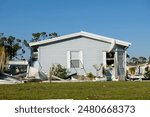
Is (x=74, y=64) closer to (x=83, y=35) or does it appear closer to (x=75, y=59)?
(x=75, y=59)

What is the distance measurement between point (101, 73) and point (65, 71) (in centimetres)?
212

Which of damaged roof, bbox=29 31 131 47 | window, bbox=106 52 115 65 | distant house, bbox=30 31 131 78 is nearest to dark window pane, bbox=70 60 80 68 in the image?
distant house, bbox=30 31 131 78

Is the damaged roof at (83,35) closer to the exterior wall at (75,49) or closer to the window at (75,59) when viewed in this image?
the exterior wall at (75,49)

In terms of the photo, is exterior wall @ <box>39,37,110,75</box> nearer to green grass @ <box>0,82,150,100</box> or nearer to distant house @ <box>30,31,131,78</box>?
distant house @ <box>30,31,131,78</box>

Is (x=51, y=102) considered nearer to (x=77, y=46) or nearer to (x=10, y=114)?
(x=10, y=114)

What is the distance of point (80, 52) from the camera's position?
2208 centimetres

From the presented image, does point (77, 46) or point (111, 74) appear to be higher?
point (77, 46)

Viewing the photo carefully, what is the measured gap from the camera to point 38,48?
22484 mm

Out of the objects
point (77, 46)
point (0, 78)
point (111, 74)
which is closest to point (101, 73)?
point (111, 74)

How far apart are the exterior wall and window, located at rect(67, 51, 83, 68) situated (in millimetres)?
194

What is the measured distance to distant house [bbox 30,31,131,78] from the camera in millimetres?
21938

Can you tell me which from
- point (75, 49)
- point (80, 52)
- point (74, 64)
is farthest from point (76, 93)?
point (75, 49)

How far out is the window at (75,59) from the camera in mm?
21984

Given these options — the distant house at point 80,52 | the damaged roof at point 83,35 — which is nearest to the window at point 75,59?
the distant house at point 80,52
